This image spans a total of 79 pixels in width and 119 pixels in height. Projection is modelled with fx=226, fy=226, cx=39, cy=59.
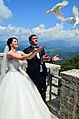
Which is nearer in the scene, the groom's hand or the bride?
the bride

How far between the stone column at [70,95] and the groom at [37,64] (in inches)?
17.1

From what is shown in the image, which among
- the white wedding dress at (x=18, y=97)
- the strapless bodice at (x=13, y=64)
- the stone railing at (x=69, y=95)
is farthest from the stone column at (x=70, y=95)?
the strapless bodice at (x=13, y=64)

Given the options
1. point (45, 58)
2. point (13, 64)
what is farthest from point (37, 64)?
point (13, 64)

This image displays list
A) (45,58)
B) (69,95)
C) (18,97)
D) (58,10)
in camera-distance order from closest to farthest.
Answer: (18,97), (45,58), (69,95), (58,10)

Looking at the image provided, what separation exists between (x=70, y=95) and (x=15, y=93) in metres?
1.13

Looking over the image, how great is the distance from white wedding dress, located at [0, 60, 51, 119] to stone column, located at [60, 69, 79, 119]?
572 millimetres

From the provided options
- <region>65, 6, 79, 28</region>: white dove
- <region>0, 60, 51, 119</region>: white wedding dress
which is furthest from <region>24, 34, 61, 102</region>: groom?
<region>65, 6, 79, 28</region>: white dove

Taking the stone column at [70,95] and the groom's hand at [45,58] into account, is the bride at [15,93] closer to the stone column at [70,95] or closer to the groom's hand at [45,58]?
the groom's hand at [45,58]

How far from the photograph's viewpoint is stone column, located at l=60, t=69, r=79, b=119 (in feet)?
14.0

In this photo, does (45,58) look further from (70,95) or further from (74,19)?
(74,19)

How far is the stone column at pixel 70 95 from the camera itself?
4.25m

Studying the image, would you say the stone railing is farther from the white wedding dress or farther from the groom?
the white wedding dress

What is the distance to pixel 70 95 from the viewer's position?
444 cm

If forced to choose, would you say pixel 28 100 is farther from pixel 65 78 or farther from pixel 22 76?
pixel 65 78
